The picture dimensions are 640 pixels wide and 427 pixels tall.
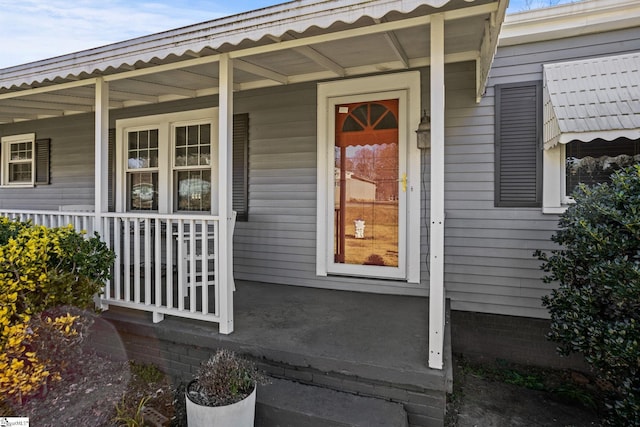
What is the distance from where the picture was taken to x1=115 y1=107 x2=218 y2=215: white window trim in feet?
15.7

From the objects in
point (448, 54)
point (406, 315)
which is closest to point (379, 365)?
point (406, 315)

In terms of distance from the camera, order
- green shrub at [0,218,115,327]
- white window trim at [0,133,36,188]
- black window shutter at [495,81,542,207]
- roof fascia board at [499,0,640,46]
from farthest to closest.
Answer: white window trim at [0,133,36,188], black window shutter at [495,81,542,207], roof fascia board at [499,0,640,46], green shrub at [0,218,115,327]

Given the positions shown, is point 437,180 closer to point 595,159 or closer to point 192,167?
point 595,159

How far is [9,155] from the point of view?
6.64 m

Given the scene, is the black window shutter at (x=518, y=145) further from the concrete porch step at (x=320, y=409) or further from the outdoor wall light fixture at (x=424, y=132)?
Answer: the concrete porch step at (x=320, y=409)

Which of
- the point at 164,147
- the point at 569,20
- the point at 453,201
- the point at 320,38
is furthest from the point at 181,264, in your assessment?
the point at 569,20

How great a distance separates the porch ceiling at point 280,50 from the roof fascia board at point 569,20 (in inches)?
17.6

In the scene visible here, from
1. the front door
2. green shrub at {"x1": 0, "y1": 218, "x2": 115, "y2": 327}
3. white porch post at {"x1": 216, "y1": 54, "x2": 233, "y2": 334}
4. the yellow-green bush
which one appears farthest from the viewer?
the front door

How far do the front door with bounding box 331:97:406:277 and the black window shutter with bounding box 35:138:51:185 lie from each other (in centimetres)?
496

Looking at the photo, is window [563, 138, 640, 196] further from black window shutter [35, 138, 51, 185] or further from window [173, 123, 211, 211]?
black window shutter [35, 138, 51, 185]

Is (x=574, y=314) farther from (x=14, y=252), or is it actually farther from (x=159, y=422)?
(x=14, y=252)

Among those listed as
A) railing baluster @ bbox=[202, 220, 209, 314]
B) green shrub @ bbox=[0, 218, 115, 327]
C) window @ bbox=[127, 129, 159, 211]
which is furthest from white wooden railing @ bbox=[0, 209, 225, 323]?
window @ bbox=[127, 129, 159, 211]

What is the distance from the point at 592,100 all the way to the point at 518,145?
0.66 m

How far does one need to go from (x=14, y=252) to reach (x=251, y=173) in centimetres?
262
